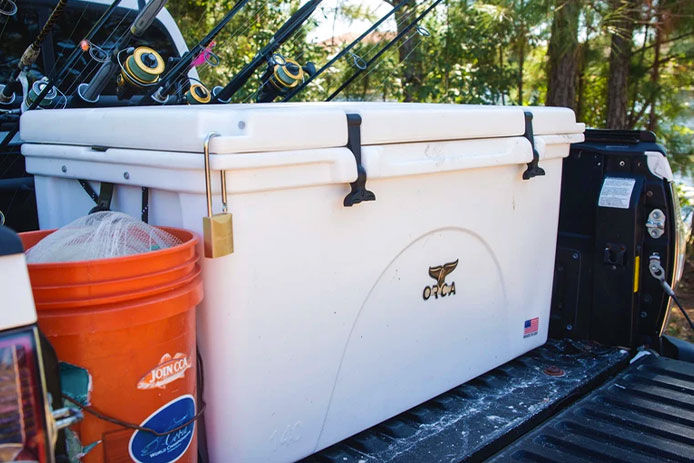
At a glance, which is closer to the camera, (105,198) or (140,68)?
(105,198)

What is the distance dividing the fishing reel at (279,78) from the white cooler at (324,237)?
3.35ft

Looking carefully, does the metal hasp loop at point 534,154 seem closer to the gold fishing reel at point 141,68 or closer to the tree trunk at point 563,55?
the gold fishing reel at point 141,68

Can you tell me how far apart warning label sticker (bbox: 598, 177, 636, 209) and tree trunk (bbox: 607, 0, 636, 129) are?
2819 mm

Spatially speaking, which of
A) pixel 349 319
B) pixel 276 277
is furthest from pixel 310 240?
pixel 349 319

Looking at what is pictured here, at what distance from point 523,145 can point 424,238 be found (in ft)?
1.44

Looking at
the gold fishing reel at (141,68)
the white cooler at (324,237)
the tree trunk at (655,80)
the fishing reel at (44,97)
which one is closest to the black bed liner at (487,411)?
the white cooler at (324,237)

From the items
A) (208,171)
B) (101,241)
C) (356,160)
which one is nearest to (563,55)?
(356,160)

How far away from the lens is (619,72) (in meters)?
5.13

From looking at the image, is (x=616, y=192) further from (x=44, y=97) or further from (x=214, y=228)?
(x=44, y=97)

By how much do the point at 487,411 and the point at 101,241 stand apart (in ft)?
3.48

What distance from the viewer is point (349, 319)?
162 cm

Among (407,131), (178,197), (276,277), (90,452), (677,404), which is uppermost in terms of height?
(407,131)

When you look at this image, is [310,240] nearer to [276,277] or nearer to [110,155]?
[276,277]

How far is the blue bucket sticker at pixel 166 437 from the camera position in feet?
4.03
